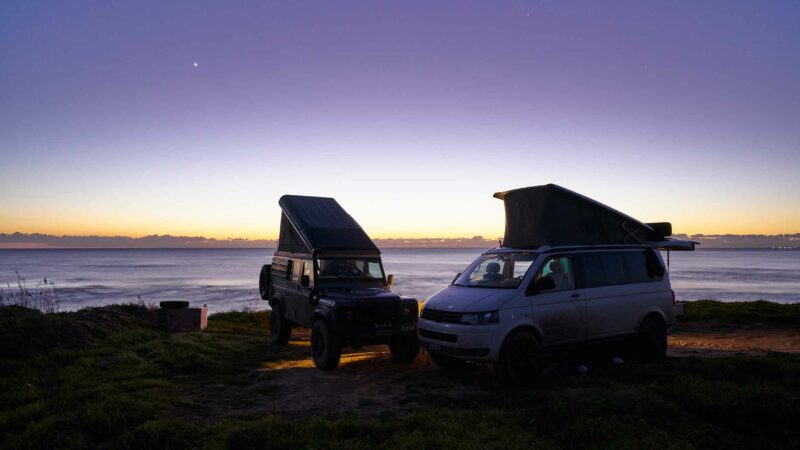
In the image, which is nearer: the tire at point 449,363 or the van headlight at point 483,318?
the van headlight at point 483,318

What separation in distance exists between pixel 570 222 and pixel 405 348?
4.47 metres

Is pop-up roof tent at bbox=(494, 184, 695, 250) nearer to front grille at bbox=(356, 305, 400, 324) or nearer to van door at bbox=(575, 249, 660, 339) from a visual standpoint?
van door at bbox=(575, 249, 660, 339)

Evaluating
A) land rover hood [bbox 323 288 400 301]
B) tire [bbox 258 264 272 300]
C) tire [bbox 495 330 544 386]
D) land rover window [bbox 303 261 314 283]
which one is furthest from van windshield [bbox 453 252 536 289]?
tire [bbox 258 264 272 300]

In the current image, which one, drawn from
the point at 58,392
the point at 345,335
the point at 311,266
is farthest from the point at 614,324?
the point at 58,392

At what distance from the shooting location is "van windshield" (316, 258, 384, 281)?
11.5 metres

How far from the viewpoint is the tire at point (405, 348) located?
11008 millimetres

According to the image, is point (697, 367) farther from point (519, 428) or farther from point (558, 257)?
point (519, 428)

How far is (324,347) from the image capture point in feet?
33.9

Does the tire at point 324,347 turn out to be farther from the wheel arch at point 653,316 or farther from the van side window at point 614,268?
the wheel arch at point 653,316

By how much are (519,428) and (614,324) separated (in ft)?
14.4

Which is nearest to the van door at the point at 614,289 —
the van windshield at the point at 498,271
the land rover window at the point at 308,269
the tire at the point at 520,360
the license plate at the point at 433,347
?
the van windshield at the point at 498,271

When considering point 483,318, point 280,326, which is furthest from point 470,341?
point 280,326

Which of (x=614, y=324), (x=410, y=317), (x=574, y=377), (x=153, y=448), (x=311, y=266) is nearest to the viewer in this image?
(x=153, y=448)

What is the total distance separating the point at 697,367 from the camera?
29.7ft
